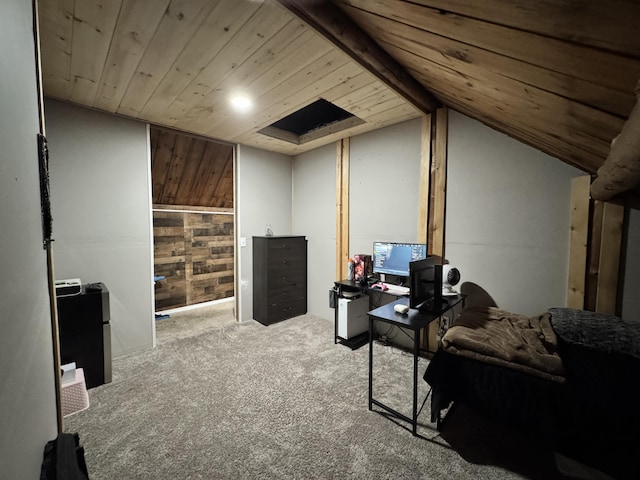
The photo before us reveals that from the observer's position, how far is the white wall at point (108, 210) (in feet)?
8.04

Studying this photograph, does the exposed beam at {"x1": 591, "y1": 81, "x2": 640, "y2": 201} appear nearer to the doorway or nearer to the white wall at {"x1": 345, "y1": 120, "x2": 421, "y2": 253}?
the white wall at {"x1": 345, "y1": 120, "x2": 421, "y2": 253}

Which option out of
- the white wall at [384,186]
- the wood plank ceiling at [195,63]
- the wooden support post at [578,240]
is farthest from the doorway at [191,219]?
the wooden support post at [578,240]

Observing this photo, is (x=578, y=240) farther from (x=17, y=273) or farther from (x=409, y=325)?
(x=17, y=273)

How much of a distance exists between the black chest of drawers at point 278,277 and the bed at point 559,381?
2.40 m

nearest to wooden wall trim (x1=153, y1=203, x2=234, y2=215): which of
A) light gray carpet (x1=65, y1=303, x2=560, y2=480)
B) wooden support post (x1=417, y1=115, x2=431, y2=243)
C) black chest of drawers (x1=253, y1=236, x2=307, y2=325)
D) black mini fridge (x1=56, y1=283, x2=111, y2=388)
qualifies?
black chest of drawers (x1=253, y1=236, x2=307, y2=325)

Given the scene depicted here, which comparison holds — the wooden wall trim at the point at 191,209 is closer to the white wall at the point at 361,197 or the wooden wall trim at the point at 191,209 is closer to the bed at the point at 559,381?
the white wall at the point at 361,197

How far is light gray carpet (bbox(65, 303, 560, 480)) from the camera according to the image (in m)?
1.49

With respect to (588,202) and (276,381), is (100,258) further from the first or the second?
(588,202)

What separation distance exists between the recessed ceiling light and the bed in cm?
249

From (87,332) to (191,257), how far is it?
7.58 feet

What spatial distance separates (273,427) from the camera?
1.78 m

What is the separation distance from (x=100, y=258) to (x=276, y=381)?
215 centimetres

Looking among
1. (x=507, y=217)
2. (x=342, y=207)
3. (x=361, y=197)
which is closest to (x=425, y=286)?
(x=507, y=217)

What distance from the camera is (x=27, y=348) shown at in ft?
2.27
